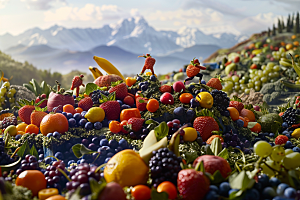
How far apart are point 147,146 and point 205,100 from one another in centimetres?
90

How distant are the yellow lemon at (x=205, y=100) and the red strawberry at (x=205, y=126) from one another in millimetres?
163

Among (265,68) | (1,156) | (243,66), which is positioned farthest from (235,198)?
(243,66)

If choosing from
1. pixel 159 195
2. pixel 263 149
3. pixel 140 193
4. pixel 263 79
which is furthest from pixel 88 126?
pixel 263 79

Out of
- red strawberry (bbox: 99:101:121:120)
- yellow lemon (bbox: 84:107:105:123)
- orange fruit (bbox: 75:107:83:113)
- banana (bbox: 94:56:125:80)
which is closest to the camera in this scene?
yellow lemon (bbox: 84:107:105:123)

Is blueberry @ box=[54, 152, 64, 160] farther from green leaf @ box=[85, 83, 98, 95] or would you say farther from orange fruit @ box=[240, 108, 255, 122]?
orange fruit @ box=[240, 108, 255, 122]

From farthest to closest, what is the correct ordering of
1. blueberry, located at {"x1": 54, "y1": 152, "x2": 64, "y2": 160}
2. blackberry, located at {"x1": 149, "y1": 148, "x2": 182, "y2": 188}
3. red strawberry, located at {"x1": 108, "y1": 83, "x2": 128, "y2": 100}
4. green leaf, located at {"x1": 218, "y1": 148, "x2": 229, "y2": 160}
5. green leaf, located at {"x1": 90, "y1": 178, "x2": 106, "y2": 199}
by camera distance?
1. red strawberry, located at {"x1": 108, "y1": 83, "x2": 128, "y2": 100}
2. blueberry, located at {"x1": 54, "y1": 152, "x2": 64, "y2": 160}
3. green leaf, located at {"x1": 218, "y1": 148, "x2": 229, "y2": 160}
4. blackberry, located at {"x1": 149, "y1": 148, "x2": 182, "y2": 188}
5. green leaf, located at {"x1": 90, "y1": 178, "x2": 106, "y2": 199}

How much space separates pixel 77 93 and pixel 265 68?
424cm

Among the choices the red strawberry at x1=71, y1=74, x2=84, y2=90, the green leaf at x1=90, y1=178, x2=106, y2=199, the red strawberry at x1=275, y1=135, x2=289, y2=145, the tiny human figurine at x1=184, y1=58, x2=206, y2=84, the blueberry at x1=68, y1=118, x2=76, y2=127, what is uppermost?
the tiny human figurine at x1=184, y1=58, x2=206, y2=84

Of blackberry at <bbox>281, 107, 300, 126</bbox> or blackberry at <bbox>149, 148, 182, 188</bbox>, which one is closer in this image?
blackberry at <bbox>149, 148, 182, 188</bbox>

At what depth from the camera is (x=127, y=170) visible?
1616mm

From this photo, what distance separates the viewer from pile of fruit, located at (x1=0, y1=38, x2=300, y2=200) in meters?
1.50

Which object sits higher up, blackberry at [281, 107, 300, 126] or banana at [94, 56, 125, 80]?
banana at [94, 56, 125, 80]

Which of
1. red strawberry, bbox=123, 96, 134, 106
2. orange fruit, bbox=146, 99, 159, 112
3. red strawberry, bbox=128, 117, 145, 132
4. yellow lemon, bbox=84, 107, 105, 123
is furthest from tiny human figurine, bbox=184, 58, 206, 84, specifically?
yellow lemon, bbox=84, 107, 105, 123

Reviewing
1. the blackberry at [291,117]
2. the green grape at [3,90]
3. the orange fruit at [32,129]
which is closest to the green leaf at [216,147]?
the blackberry at [291,117]
